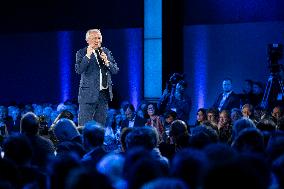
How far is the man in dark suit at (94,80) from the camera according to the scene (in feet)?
23.9

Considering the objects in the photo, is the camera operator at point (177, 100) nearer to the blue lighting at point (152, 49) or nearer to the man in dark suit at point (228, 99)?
the man in dark suit at point (228, 99)

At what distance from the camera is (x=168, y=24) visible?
39.0 ft

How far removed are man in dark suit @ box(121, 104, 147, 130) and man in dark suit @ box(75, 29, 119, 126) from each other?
5.60 feet

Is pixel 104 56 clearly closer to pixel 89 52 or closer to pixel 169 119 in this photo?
pixel 89 52

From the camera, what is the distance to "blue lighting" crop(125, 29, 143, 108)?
12.6 metres

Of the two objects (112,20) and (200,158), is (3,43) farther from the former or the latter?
(200,158)

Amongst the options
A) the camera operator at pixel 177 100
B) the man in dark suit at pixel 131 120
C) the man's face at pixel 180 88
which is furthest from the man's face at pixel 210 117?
the man's face at pixel 180 88

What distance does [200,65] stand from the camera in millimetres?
12055

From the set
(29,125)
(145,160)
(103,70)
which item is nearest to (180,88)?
(103,70)

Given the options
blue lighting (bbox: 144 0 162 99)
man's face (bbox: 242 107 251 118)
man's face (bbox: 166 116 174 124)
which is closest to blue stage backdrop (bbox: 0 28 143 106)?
blue lighting (bbox: 144 0 162 99)

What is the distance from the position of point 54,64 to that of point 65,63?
0.28 metres

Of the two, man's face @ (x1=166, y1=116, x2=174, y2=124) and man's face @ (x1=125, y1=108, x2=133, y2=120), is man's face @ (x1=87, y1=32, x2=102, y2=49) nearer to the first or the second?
man's face @ (x1=166, y1=116, x2=174, y2=124)

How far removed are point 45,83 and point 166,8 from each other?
3380 mm

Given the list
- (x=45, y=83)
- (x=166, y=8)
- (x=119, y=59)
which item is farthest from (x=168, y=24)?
(x=45, y=83)
